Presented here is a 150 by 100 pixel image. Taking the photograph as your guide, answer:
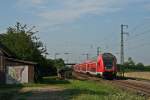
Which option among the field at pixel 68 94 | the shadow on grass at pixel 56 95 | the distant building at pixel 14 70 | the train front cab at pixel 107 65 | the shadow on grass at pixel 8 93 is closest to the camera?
the field at pixel 68 94

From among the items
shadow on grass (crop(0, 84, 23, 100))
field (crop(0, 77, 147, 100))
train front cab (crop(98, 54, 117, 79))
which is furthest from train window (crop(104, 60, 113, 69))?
shadow on grass (crop(0, 84, 23, 100))

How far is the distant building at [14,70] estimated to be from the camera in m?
53.8

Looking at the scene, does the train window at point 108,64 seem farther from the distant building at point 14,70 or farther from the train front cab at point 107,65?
the distant building at point 14,70

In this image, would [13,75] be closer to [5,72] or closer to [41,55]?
[5,72]

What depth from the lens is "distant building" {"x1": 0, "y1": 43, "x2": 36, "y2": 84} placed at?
53797 millimetres

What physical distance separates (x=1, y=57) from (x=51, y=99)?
26.2m

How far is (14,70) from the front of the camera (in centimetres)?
5538

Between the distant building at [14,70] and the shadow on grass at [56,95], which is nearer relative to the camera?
the shadow on grass at [56,95]

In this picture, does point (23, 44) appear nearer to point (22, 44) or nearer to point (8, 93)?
point (22, 44)

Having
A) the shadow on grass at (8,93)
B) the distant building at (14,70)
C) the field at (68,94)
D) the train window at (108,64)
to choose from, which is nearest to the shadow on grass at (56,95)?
the field at (68,94)

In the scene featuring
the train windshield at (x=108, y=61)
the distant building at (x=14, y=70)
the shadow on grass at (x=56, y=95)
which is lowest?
the shadow on grass at (x=56, y=95)

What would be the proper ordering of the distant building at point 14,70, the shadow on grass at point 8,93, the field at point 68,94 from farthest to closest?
A: 1. the distant building at point 14,70
2. the shadow on grass at point 8,93
3. the field at point 68,94

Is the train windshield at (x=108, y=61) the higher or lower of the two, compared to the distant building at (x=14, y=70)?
higher

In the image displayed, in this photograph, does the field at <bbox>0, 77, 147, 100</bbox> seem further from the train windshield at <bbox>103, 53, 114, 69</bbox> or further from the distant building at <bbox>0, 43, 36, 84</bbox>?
the train windshield at <bbox>103, 53, 114, 69</bbox>
